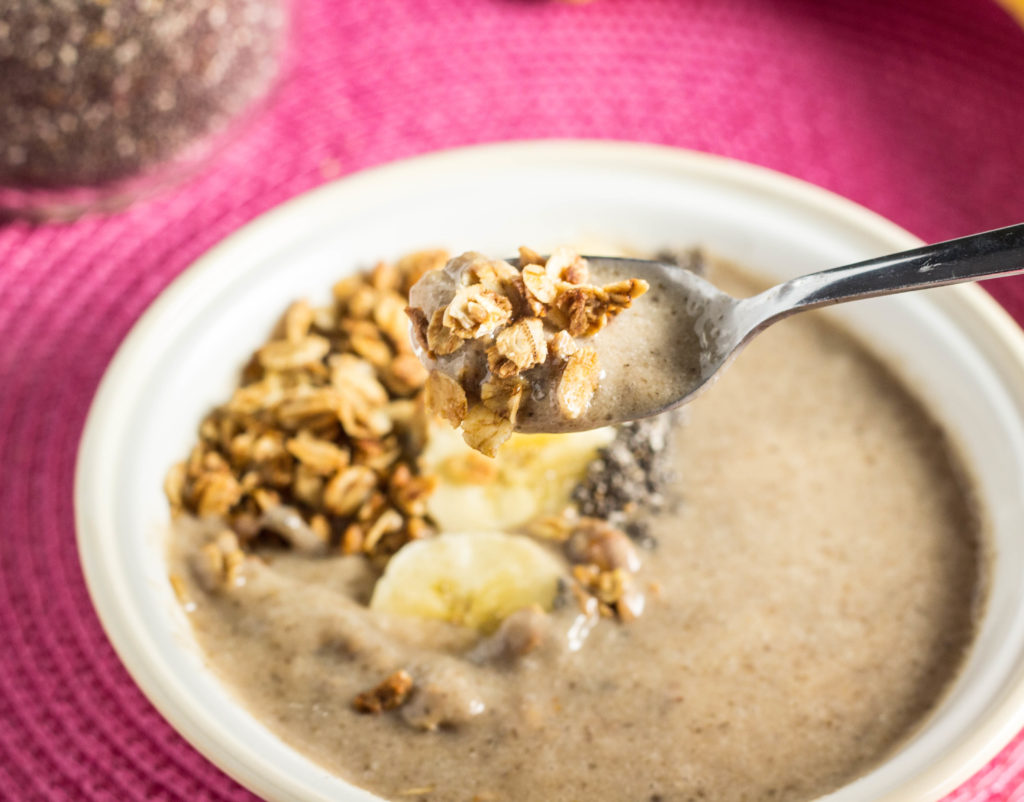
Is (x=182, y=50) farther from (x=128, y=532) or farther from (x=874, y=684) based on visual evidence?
(x=874, y=684)

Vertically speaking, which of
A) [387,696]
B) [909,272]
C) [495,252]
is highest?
[909,272]

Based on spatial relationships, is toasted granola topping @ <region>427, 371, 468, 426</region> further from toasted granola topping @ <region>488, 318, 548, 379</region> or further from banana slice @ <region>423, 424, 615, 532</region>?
banana slice @ <region>423, 424, 615, 532</region>

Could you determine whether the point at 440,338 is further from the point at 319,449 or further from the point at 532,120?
the point at 532,120

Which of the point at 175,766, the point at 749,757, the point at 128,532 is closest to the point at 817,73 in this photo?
the point at 749,757

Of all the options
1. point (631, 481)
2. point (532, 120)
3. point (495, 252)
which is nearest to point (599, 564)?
point (631, 481)

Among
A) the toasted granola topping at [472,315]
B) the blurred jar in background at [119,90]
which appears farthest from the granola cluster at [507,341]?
the blurred jar in background at [119,90]

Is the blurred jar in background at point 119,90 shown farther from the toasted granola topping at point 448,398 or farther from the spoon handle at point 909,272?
the spoon handle at point 909,272
